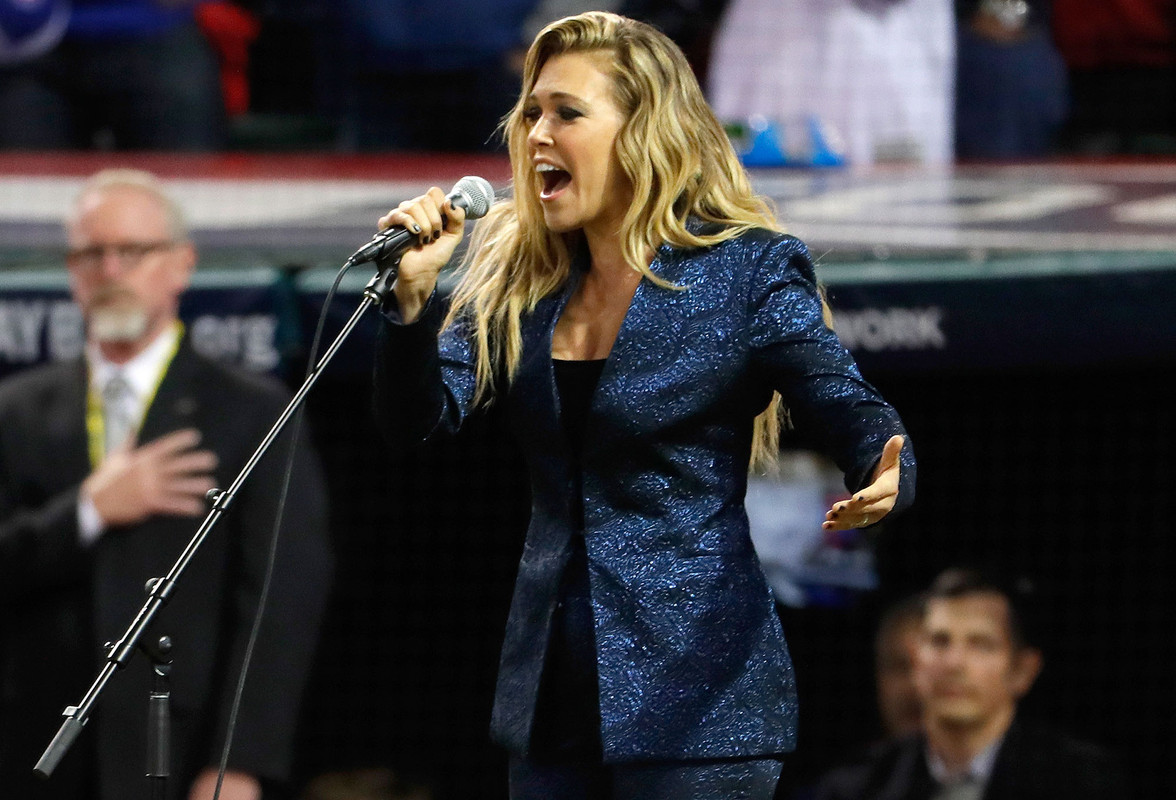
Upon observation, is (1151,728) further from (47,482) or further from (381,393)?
(381,393)

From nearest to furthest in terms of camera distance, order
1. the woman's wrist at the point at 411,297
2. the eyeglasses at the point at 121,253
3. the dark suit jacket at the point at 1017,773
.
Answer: the woman's wrist at the point at 411,297, the eyeglasses at the point at 121,253, the dark suit jacket at the point at 1017,773

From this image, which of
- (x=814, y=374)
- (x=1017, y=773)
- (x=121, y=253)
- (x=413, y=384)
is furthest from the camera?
(x=1017, y=773)

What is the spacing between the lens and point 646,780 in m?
2.68

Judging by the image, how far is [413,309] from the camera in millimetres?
2760

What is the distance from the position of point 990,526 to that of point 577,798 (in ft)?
11.6

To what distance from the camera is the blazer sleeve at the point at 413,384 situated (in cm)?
275

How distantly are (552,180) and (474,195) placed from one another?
13 cm

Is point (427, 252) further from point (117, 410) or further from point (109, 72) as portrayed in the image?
point (109, 72)

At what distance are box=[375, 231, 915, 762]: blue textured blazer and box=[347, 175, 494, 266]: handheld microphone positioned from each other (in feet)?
0.36

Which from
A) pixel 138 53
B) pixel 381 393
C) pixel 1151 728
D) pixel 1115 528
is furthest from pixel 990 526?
pixel 381 393

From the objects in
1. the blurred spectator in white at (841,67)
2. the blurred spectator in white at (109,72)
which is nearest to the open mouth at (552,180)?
the blurred spectator in white at (841,67)

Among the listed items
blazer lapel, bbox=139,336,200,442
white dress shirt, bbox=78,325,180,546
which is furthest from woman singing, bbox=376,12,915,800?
white dress shirt, bbox=78,325,180,546

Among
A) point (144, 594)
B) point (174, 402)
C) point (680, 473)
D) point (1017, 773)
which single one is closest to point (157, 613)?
point (680, 473)

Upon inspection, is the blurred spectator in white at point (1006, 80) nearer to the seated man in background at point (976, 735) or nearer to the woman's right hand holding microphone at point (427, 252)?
the seated man in background at point (976, 735)
